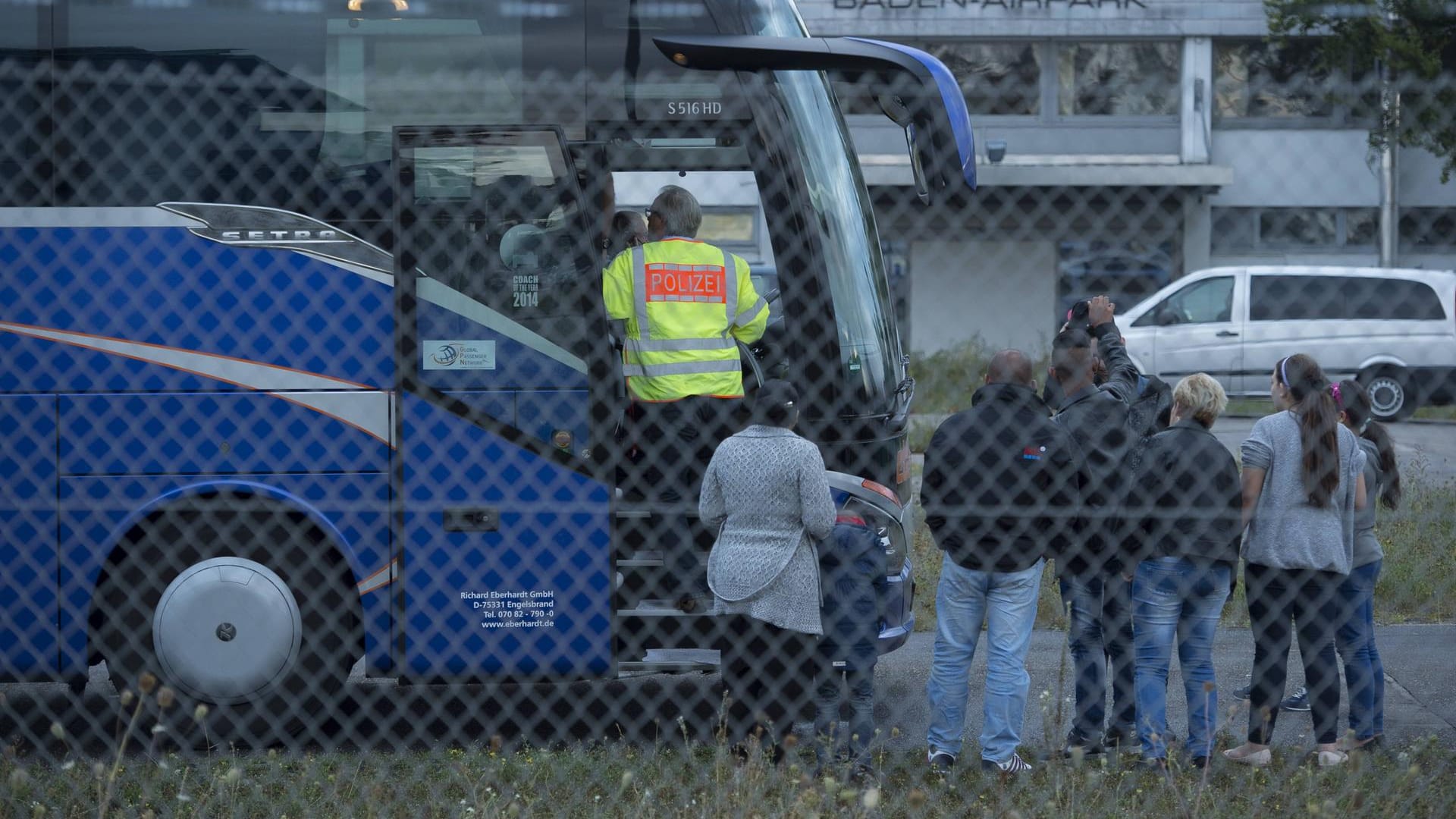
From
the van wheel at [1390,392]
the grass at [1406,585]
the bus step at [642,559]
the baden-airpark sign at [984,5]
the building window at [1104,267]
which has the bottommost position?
the grass at [1406,585]

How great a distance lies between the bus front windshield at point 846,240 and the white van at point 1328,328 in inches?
253

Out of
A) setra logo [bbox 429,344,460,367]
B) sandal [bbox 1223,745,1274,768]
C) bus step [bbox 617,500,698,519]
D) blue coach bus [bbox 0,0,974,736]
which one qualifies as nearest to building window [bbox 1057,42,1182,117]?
blue coach bus [bbox 0,0,974,736]

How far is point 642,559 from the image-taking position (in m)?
5.07

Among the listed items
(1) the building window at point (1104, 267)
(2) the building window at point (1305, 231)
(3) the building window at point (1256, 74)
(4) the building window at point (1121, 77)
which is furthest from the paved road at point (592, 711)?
(4) the building window at point (1121, 77)

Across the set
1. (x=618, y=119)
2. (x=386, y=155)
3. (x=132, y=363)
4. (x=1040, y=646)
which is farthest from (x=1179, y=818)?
(x=132, y=363)

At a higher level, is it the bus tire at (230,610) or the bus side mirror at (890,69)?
the bus side mirror at (890,69)

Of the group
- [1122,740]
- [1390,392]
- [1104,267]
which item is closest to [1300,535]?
[1122,740]

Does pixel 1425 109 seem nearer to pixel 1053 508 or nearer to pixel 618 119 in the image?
pixel 1053 508

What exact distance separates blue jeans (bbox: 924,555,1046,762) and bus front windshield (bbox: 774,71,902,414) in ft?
3.10

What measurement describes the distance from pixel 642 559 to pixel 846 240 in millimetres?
1468

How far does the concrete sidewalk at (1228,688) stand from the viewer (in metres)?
5.04

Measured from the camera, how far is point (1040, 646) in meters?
6.43

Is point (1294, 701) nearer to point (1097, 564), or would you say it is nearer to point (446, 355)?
point (1097, 564)

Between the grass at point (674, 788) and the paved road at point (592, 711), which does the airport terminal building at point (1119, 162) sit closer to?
the paved road at point (592, 711)
